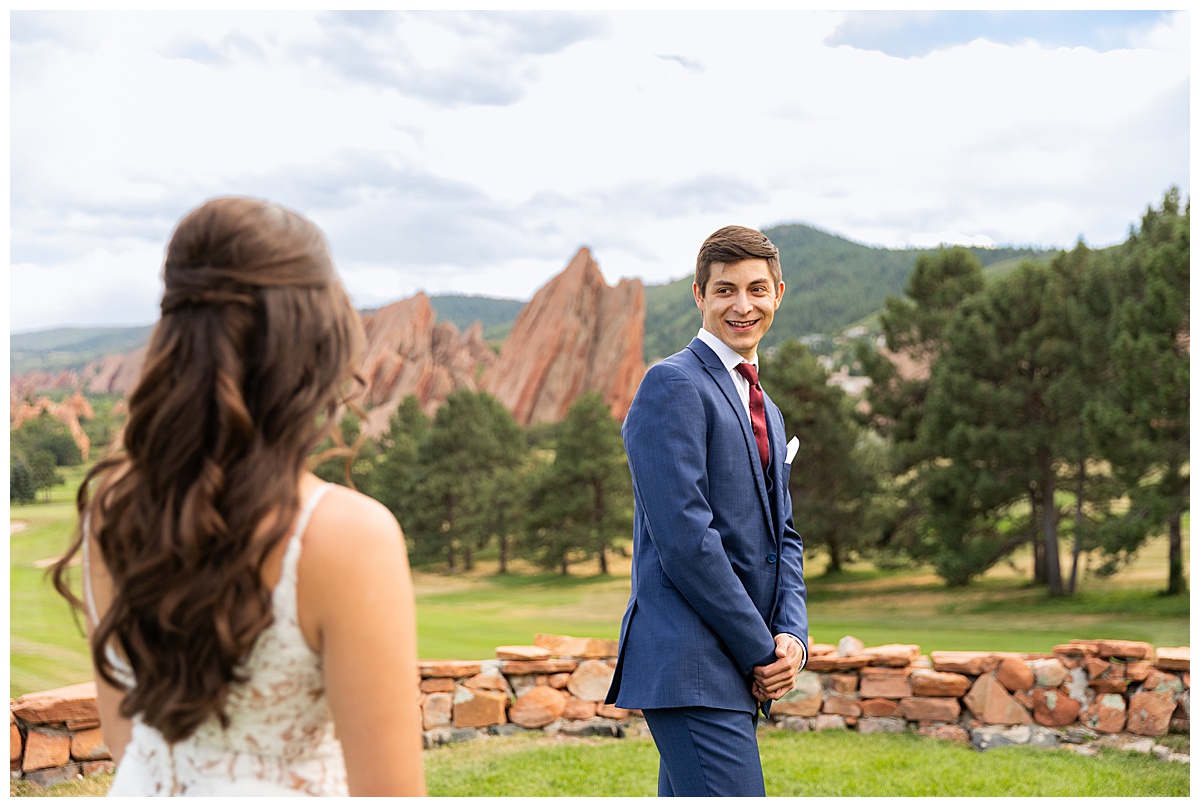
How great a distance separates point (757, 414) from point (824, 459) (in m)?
18.0

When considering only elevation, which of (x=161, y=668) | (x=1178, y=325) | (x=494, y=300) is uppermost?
(x=494, y=300)

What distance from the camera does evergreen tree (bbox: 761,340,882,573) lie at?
762 inches

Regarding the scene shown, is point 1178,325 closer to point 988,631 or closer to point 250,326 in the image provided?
point 988,631

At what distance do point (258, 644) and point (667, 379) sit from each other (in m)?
1.23

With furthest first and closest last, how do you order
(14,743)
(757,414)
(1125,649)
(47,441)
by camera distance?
(47,441), (1125,649), (14,743), (757,414)

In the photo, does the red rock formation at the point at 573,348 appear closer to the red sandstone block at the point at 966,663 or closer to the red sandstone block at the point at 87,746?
the red sandstone block at the point at 966,663

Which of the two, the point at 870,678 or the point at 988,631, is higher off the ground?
the point at 870,678

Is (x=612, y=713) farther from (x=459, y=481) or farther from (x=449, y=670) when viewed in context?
(x=459, y=481)

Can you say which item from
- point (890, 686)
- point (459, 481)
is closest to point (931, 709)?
point (890, 686)

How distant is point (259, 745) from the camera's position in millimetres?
1201

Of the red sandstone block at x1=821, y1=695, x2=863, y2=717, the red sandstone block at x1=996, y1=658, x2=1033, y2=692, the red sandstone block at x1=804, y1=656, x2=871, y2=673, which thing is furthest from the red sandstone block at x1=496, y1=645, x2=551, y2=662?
the red sandstone block at x1=996, y1=658, x2=1033, y2=692

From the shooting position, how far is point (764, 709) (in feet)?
7.38

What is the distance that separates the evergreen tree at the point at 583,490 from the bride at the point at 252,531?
2279cm

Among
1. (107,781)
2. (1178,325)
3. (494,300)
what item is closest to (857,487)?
(1178,325)
